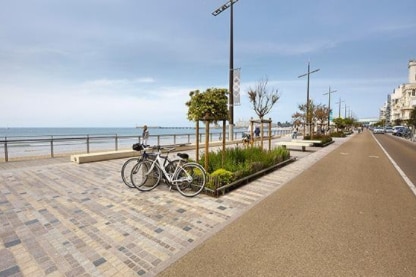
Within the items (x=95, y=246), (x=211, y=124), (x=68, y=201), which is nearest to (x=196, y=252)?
(x=95, y=246)

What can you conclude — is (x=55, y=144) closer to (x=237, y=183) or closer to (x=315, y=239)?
(x=237, y=183)

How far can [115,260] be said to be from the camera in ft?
9.43

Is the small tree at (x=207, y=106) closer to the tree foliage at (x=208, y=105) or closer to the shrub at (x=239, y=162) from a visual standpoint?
the tree foliage at (x=208, y=105)

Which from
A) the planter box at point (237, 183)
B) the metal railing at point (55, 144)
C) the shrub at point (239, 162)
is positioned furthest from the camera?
the metal railing at point (55, 144)

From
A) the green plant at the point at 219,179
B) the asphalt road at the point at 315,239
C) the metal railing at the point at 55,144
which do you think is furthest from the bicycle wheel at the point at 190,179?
the metal railing at the point at 55,144

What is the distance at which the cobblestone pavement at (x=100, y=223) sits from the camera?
9.24ft

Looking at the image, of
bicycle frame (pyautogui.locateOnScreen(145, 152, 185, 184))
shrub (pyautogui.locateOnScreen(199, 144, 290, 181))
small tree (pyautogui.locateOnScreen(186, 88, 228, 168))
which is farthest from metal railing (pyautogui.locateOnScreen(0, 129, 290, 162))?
bicycle frame (pyautogui.locateOnScreen(145, 152, 185, 184))

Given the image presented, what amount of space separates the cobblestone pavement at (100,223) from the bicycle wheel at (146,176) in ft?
0.61

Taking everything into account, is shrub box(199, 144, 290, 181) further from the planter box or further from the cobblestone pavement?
the cobblestone pavement

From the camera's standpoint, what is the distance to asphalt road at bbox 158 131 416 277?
2.71m

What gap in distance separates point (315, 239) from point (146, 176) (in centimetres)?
397

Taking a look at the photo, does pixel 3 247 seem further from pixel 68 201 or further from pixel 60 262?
pixel 68 201

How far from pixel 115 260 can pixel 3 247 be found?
5.30ft

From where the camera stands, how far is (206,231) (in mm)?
3625
